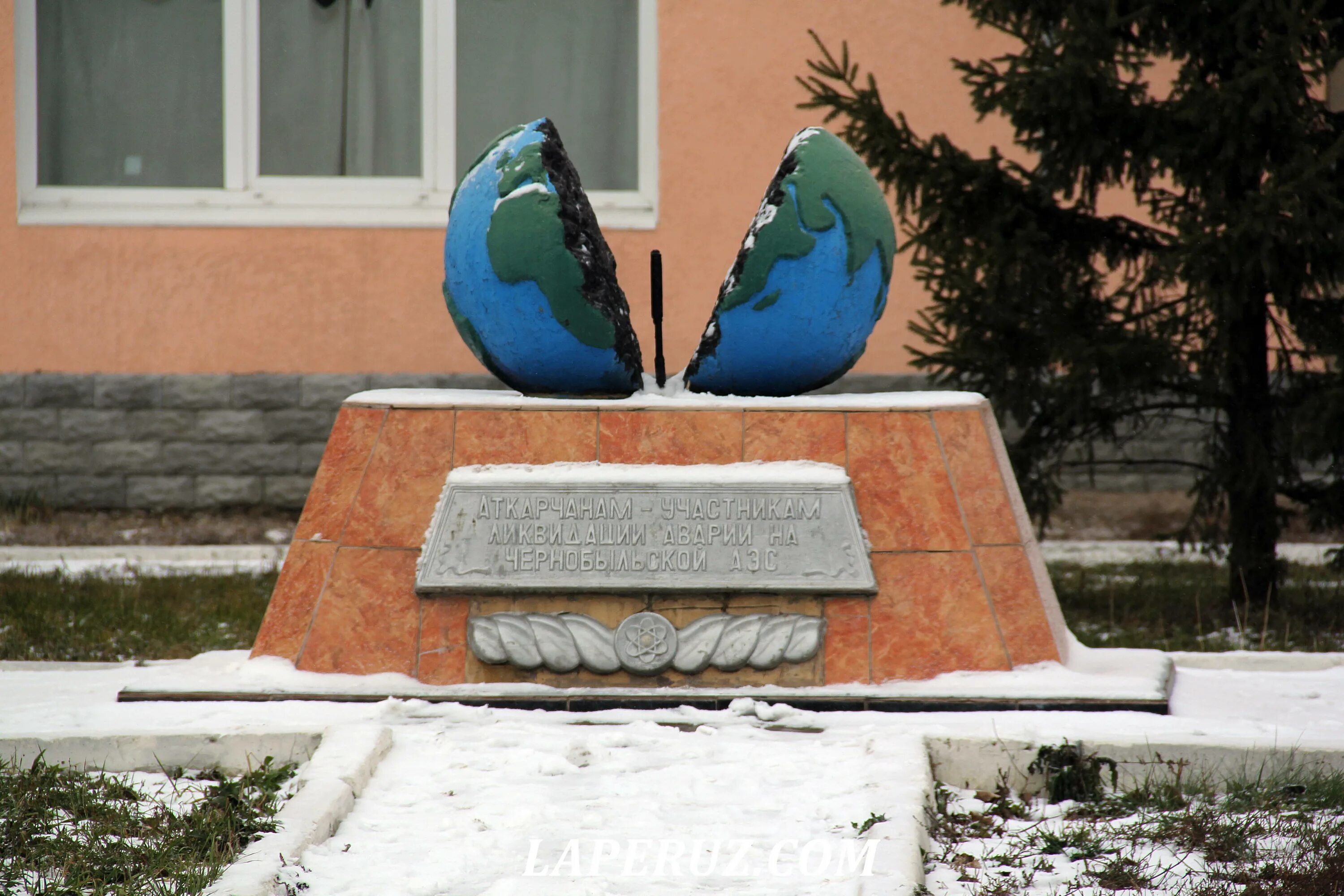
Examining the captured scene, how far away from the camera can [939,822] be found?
3635mm

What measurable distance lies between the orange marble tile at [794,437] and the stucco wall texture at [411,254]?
4766mm

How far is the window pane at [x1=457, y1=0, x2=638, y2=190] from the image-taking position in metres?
9.69

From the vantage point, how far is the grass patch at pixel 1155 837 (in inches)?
126

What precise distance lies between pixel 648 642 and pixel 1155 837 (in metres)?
1.64

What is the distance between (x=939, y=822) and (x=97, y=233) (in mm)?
7605

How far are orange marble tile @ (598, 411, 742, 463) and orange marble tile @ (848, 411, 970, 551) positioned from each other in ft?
1.30

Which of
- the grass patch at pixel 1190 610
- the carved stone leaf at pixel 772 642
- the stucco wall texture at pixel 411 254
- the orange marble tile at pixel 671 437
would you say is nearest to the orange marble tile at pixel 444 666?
the orange marble tile at pixel 671 437

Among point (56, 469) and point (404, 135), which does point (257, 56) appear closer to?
point (404, 135)

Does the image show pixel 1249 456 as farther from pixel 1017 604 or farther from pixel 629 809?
pixel 629 809

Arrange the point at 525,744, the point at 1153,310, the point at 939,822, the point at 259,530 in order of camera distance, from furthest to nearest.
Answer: the point at 259,530 < the point at 1153,310 < the point at 525,744 < the point at 939,822

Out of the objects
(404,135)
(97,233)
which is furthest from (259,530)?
(404,135)

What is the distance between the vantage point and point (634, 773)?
384 centimetres

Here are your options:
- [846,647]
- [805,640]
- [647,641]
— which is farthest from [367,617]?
[846,647]

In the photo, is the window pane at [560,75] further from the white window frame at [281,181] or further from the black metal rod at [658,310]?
the black metal rod at [658,310]
